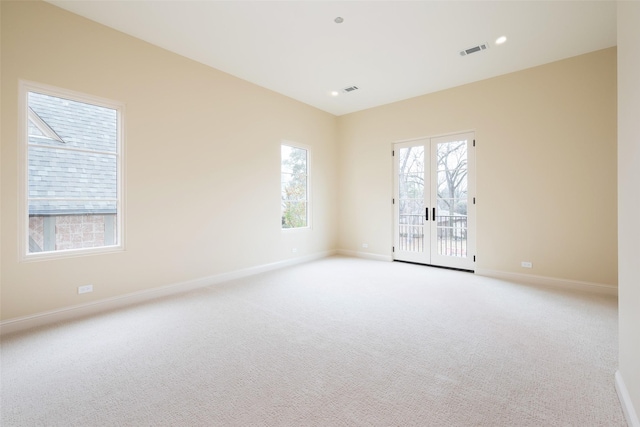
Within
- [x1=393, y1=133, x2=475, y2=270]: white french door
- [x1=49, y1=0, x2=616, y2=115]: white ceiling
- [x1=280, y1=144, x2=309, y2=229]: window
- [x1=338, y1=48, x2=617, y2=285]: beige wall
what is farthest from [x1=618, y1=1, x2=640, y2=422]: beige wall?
[x1=280, y1=144, x2=309, y2=229]: window

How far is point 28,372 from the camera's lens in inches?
79.4

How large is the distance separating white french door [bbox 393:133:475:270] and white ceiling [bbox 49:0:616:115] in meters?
1.26

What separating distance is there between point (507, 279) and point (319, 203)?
3.72m

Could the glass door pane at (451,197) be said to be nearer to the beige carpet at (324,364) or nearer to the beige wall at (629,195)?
the beige carpet at (324,364)

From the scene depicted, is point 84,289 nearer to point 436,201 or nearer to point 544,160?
point 436,201

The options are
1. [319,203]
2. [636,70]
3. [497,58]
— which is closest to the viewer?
[636,70]

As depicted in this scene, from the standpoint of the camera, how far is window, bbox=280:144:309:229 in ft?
18.1

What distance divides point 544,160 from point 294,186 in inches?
166

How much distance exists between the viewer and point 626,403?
5.17 ft

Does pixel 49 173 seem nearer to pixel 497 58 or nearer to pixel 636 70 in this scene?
pixel 636 70

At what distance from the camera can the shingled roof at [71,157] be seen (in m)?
2.85

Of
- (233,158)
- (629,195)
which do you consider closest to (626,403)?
(629,195)

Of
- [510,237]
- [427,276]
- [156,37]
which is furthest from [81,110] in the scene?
[510,237]

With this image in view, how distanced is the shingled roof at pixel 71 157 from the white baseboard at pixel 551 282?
222 inches
